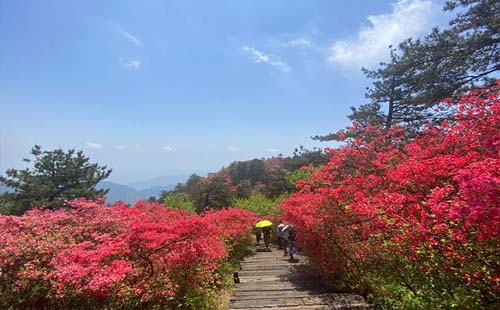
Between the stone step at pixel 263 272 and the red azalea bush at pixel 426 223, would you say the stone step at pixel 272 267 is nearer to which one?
the stone step at pixel 263 272

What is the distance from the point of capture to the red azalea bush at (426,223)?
2.81m

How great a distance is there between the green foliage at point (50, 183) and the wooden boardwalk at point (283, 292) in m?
16.3

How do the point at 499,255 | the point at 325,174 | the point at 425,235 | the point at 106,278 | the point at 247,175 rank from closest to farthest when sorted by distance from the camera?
the point at 499,255 < the point at 425,235 < the point at 106,278 < the point at 325,174 < the point at 247,175

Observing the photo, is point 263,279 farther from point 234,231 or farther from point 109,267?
point 109,267

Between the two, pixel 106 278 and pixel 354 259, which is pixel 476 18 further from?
pixel 106 278

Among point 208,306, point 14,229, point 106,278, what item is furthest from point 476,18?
point 14,229

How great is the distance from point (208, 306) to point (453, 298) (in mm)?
3767

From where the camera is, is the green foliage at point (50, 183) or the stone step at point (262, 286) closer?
the stone step at point (262, 286)

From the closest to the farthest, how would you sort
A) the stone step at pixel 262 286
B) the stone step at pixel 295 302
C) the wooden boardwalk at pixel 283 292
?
the stone step at pixel 295 302
the wooden boardwalk at pixel 283 292
the stone step at pixel 262 286

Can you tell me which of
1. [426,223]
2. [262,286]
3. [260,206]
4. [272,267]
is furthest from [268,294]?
[260,206]

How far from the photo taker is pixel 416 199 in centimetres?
429

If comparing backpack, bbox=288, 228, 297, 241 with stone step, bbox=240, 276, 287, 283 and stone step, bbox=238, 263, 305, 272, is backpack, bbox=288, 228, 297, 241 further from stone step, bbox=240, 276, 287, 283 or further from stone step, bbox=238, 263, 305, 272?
stone step, bbox=240, 276, 287, 283

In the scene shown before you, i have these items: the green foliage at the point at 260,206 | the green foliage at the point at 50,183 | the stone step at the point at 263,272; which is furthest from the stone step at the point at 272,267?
the green foliage at the point at 50,183

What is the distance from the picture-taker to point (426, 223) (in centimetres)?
332
